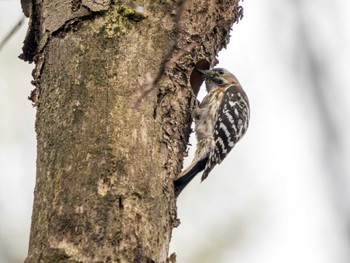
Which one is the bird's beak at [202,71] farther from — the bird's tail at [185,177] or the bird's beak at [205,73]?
the bird's tail at [185,177]

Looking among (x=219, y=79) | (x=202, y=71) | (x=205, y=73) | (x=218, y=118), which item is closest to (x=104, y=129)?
(x=202, y=71)

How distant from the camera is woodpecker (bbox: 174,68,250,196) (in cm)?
464

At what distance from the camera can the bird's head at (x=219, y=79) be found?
200 inches

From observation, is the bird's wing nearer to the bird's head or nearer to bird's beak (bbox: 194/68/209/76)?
the bird's head

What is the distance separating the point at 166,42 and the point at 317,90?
2103 mm

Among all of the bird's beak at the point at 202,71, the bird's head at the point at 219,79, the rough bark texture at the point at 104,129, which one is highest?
the bird's head at the point at 219,79

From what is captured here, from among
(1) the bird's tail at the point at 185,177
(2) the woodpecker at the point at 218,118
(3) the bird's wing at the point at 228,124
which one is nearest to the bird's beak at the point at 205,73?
(2) the woodpecker at the point at 218,118

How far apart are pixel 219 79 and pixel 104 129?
99.1 inches

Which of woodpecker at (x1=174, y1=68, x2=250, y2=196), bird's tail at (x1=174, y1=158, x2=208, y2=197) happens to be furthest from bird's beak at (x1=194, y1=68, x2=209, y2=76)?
bird's tail at (x1=174, y1=158, x2=208, y2=197)

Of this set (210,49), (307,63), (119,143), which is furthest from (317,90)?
(210,49)

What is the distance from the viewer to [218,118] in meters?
5.09

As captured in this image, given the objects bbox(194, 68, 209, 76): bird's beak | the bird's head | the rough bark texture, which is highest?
the bird's head

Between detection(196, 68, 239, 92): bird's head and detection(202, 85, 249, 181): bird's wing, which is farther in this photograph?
detection(196, 68, 239, 92): bird's head

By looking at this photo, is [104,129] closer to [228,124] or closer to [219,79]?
[228,124]
